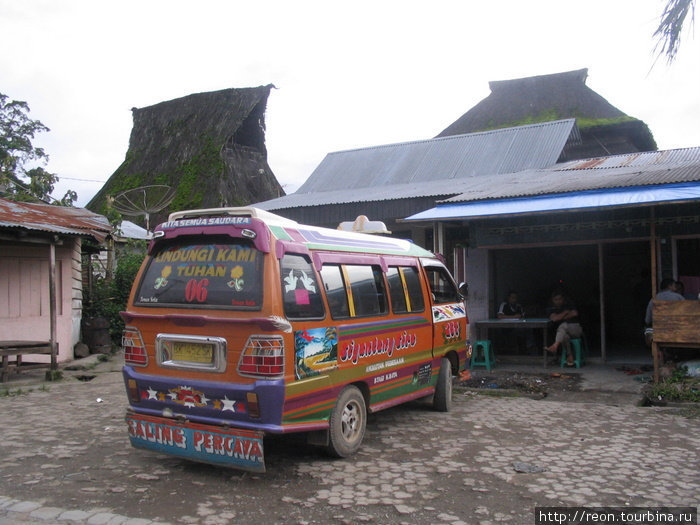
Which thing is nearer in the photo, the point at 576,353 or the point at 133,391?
the point at 133,391

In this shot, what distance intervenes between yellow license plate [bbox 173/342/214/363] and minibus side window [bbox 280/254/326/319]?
67 cm

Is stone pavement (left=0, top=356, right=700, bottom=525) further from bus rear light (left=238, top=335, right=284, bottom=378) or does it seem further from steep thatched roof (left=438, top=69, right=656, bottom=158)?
steep thatched roof (left=438, top=69, right=656, bottom=158)

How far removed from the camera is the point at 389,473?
190 inches

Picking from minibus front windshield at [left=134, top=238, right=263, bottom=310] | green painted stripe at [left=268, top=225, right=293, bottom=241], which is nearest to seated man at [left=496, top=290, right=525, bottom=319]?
green painted stripe at [left=268, top=225, right=293, bottom=241]

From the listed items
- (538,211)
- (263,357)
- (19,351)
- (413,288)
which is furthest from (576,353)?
(19,351)

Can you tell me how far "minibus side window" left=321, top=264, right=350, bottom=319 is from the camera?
16.6ft

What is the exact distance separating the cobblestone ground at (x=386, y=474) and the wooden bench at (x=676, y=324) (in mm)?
1369

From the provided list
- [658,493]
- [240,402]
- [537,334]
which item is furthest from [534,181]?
[240,402]

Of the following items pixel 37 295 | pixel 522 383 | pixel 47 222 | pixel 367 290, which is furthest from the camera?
pixel 37 295

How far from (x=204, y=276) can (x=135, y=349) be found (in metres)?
0.86

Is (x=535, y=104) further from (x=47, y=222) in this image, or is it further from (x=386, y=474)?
(x=386, y=474)

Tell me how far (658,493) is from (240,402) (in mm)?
3112

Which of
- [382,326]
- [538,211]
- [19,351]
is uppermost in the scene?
[538,211]

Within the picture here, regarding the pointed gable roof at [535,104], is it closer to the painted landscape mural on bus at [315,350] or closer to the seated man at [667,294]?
the seated man at [667,294]
